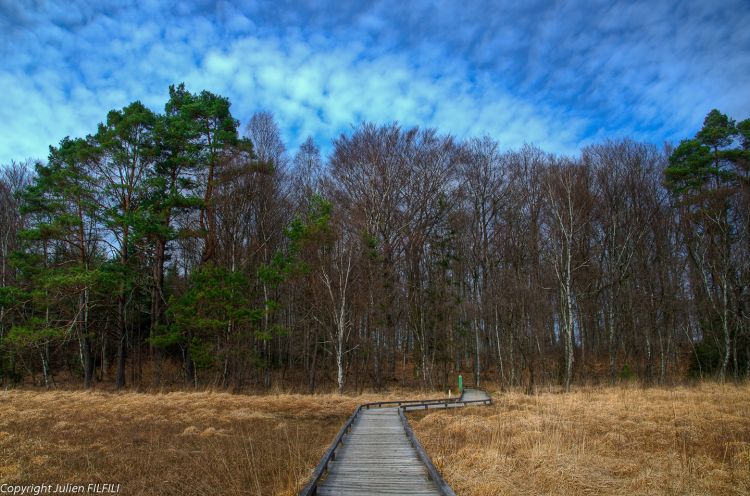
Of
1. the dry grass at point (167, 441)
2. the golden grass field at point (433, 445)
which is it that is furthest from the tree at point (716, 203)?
the dry grass at point (167, 441)

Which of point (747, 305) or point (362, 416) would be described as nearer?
point (362, 416)

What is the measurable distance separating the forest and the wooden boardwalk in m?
12.2

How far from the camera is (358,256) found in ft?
80.8

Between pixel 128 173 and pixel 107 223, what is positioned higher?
pixel 128 173

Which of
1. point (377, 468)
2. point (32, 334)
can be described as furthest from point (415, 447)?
point (32, 334)

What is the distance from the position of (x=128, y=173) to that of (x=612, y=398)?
87.1ft

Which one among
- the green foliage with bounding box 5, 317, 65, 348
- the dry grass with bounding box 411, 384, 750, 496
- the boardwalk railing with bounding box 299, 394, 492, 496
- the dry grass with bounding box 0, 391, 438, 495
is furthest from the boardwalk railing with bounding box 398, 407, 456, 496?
the green foliage with bounding box 5, 317, 65, 348

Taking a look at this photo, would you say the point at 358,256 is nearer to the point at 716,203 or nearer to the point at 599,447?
the point at 599,447

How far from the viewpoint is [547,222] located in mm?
28469

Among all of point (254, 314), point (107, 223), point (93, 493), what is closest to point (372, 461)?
point (93, 493)

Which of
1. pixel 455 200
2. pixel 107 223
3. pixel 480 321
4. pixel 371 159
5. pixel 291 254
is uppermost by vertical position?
pixel 371 159

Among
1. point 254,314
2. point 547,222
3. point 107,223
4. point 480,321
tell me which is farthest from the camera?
point 480,321

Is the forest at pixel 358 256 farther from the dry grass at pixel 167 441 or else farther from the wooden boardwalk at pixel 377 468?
the wooden boardwalk at pixel 377 468

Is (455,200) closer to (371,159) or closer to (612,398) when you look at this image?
(371,159)
